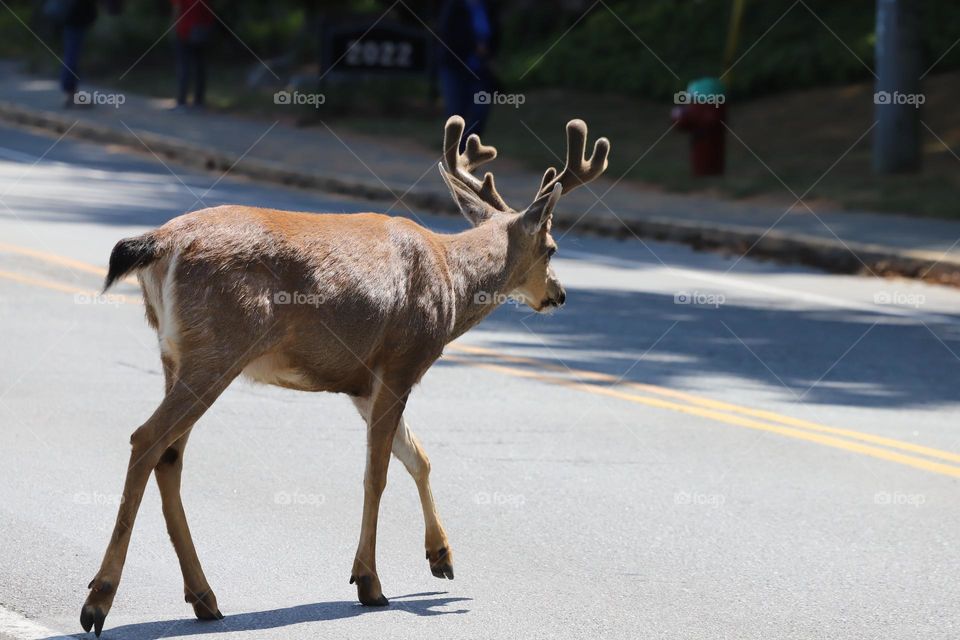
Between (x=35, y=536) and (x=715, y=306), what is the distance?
772 centimetres

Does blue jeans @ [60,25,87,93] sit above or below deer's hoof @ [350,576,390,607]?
above

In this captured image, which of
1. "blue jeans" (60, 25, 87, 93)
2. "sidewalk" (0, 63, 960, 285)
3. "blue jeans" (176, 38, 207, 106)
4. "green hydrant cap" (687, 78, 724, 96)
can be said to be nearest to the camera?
"sidewalk" (0, 63, 960, 285)

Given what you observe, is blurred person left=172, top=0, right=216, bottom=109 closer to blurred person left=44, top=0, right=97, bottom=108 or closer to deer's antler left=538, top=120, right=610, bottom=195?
blurred person left=44, top=0, right=97, bottom=108

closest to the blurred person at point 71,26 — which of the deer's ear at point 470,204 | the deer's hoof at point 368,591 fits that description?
the deer's ear at point 470,204

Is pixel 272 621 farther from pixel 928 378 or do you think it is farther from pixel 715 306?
pixel 715 306

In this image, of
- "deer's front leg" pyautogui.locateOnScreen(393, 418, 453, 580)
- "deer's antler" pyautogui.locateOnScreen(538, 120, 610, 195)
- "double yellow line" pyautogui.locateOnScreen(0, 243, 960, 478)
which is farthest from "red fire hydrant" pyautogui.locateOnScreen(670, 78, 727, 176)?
"deer's front leg" pyautogui.locateOnScreen(393, 418, 453, 580)

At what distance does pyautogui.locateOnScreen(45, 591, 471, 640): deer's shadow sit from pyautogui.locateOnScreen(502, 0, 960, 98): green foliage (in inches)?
709

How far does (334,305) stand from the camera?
20.0 feet

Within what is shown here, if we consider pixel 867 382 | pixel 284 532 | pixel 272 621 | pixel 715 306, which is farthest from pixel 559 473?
pixel 715 306

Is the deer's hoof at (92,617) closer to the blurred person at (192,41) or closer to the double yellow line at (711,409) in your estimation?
the double yellow line at (711,409)

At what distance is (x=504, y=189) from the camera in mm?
19078

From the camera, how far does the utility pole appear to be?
19188 mm

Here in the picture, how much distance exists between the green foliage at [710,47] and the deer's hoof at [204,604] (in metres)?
18.6

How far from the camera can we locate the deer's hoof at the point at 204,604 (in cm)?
602
